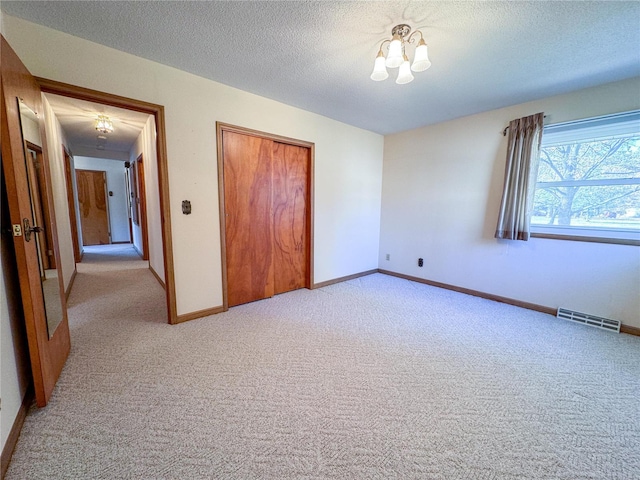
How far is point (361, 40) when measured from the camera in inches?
71.6

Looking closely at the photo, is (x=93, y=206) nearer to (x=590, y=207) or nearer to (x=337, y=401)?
(x=337, y=401)

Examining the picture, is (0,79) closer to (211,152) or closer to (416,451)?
(211,152)

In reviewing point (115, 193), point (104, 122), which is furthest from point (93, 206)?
point (104, 122)

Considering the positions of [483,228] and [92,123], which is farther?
[92,123]

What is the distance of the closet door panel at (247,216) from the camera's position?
273 centimetres

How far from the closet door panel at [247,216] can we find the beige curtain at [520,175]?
110 inches

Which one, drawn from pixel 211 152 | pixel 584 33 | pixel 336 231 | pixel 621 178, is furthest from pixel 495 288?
pixel 211 152

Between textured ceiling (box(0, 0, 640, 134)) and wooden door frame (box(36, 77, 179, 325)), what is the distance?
1.21 ft

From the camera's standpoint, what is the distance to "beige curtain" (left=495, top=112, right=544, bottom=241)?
9.02 ft

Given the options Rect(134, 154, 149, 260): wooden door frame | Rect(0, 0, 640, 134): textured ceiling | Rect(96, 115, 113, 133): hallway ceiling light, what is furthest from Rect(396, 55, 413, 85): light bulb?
Rect(134, 154, 149, 260): wooden door frame

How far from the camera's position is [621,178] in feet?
7.76

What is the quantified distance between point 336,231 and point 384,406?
2.54m

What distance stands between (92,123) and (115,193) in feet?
12.7

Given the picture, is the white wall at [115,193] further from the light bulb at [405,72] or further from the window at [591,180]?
the window at [591,180]
